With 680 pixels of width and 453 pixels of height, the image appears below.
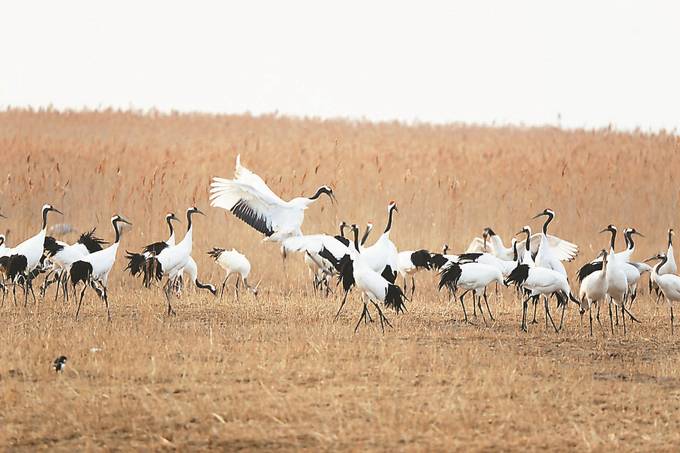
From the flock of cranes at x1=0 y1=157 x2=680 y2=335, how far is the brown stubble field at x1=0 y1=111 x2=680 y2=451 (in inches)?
12.6

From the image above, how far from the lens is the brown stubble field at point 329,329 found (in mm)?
6160

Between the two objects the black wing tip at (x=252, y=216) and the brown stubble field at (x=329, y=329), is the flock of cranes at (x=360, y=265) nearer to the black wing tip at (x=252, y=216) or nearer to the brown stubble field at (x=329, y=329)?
the black wing tip at (x=252, y=216)

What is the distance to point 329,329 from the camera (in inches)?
384

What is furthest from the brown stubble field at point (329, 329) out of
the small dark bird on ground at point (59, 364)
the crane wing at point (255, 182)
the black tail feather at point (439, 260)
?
the crane wing at point (255, 182)

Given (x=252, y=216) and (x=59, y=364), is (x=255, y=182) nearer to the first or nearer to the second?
(x=252, y=216)

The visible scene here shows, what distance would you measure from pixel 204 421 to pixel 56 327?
12.7 ft

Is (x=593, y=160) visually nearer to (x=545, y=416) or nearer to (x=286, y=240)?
(x=286, y=240)

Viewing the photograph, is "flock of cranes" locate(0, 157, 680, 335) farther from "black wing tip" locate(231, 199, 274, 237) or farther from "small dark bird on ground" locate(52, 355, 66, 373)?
"small dark bird on ground" locate(52, 355, 66, 373)

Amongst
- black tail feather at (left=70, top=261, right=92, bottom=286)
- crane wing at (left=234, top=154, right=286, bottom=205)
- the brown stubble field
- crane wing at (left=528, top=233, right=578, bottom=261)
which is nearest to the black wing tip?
crane wing at (left=234, top=154, right=286, bottom=205)

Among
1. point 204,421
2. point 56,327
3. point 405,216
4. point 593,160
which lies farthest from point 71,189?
point 204,421

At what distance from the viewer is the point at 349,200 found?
1692 cm

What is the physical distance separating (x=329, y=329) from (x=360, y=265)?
62 centimetres

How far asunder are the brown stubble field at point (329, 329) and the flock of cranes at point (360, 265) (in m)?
0.32

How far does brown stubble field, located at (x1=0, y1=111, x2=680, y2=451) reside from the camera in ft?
20.2
